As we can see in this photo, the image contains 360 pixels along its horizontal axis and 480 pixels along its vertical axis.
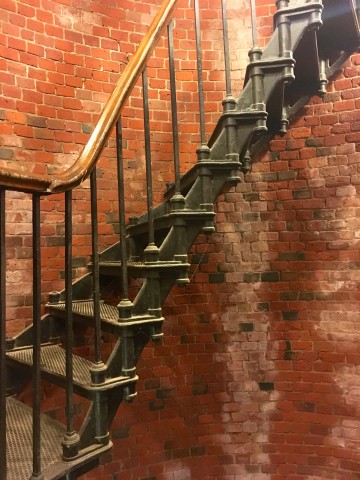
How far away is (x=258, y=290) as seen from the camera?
108 inches

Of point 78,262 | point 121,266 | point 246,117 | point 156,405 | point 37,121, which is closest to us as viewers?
point 121,266

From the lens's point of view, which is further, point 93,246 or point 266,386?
point 266,386

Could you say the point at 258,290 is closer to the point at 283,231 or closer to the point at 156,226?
the point at 283,231

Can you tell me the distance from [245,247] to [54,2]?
207 centimetres

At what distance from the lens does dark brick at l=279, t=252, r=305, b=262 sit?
8.79ft

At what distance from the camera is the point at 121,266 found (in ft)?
5.26

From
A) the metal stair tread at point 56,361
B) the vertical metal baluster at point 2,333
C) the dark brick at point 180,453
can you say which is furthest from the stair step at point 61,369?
the dark brick at point 180,453

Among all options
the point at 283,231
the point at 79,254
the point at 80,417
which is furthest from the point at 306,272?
the point at 80,417

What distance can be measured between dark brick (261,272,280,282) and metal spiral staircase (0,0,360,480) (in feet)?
3.35

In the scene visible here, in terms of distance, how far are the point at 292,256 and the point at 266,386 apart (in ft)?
3.24

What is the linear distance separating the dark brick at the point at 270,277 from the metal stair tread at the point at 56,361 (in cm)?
144

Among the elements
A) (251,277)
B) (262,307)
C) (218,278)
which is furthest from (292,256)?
(218,278)

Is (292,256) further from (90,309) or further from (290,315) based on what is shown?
(90,309)

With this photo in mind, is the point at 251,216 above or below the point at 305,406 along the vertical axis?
above
